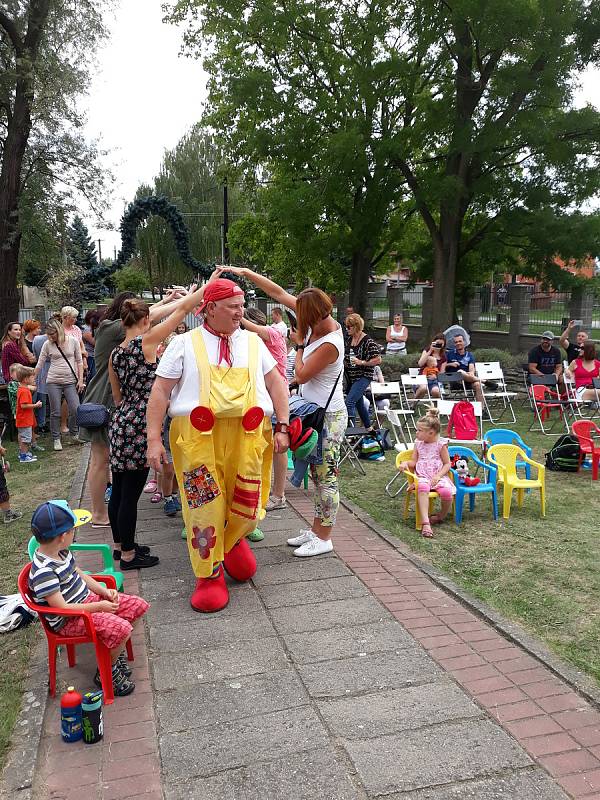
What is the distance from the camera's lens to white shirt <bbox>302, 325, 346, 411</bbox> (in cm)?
467

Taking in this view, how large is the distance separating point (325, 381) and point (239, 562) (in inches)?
53.9

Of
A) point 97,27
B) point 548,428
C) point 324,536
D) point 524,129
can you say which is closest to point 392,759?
point 324,536

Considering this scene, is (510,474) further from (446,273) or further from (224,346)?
(446,273)

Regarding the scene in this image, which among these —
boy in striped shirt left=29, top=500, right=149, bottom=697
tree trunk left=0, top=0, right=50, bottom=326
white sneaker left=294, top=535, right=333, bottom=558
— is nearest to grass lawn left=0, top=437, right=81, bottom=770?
boy in striped shirt left=29, top=500, right=149, bottom=697

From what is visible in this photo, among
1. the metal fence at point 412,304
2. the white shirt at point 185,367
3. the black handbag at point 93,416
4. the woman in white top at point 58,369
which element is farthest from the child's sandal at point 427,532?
the metal fence at point 412,304

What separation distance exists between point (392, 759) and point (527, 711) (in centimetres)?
75

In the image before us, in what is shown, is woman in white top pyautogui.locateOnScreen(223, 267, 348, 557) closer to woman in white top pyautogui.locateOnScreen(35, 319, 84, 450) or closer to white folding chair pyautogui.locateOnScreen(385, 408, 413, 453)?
white folding chair pyautogui.locateOnScreen(385, 408, 413, 453)

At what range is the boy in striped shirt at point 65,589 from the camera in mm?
3025

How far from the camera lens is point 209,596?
4.00m

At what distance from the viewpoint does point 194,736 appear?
2.86m

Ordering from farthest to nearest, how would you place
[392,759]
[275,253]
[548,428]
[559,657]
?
A: [275,253]
[548,428]
[559,657]
[392,759]

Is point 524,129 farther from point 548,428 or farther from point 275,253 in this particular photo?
point 275,253

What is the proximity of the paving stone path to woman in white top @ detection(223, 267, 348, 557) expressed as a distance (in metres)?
0.63

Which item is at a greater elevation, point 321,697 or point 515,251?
point 515,251
